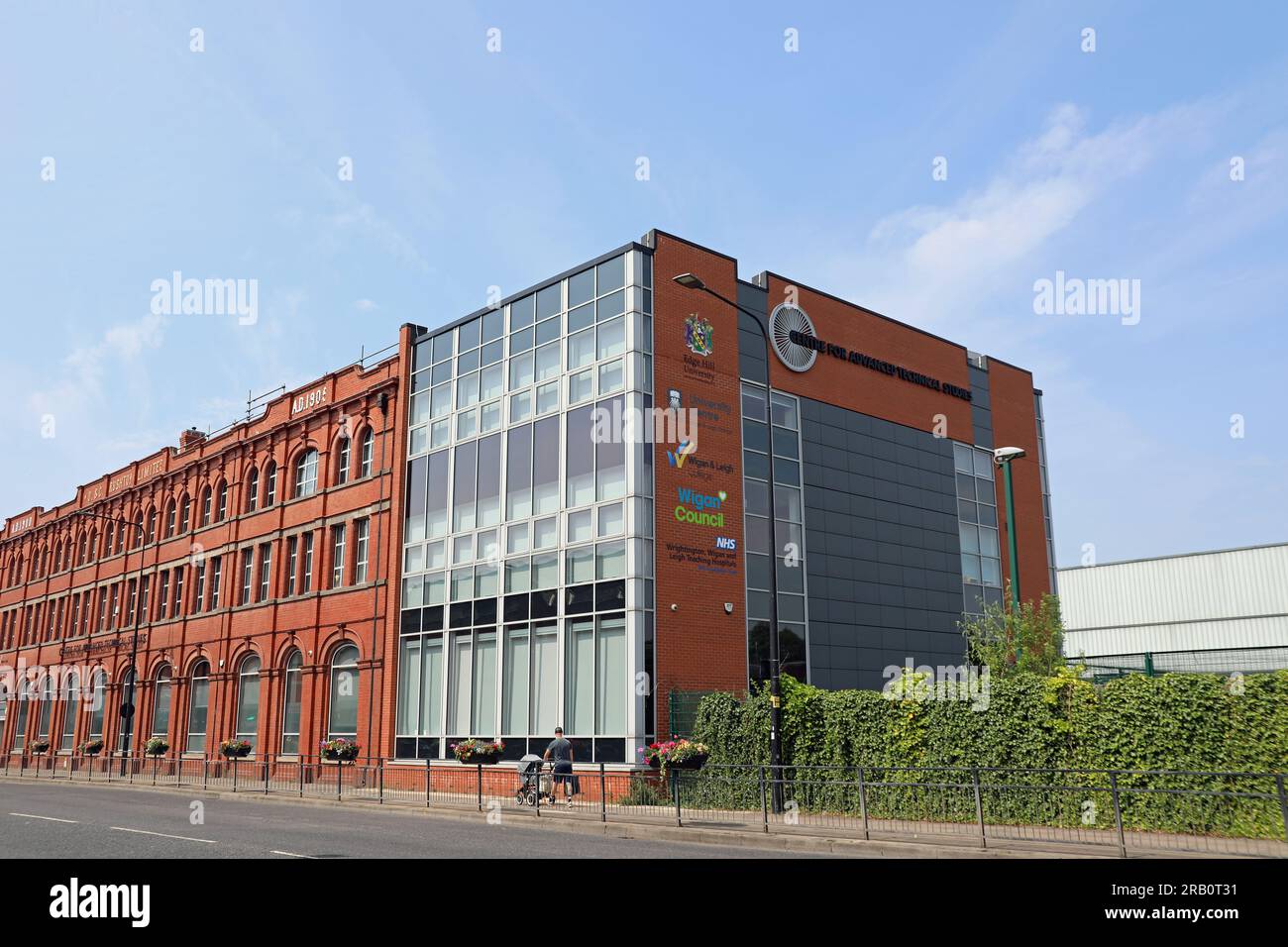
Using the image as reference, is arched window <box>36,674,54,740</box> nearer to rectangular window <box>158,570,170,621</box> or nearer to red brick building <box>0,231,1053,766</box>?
rectangular window <box>158,570,170,621</box>

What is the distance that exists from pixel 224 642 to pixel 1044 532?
3200 cm

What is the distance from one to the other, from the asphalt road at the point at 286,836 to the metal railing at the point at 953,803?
1.94 m

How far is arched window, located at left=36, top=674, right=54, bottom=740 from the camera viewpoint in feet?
191

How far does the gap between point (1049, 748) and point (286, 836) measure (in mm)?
13334

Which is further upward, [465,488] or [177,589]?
[465,488]

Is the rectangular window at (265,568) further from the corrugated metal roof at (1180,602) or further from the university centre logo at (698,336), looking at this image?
the corrugated metal roof at (1180,602)

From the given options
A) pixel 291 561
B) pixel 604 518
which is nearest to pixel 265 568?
pixel 291 561

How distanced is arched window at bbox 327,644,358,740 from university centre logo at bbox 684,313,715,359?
1603cm

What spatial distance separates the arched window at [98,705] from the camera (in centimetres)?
5231

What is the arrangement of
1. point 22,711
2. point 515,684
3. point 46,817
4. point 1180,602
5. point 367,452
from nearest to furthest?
point 46,817 → point 515,684 → point 367,452 → point 1180,602 → point 22,711

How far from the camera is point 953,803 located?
16391 mm

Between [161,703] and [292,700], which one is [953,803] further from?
[161,703]

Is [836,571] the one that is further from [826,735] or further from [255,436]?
[255,436]
